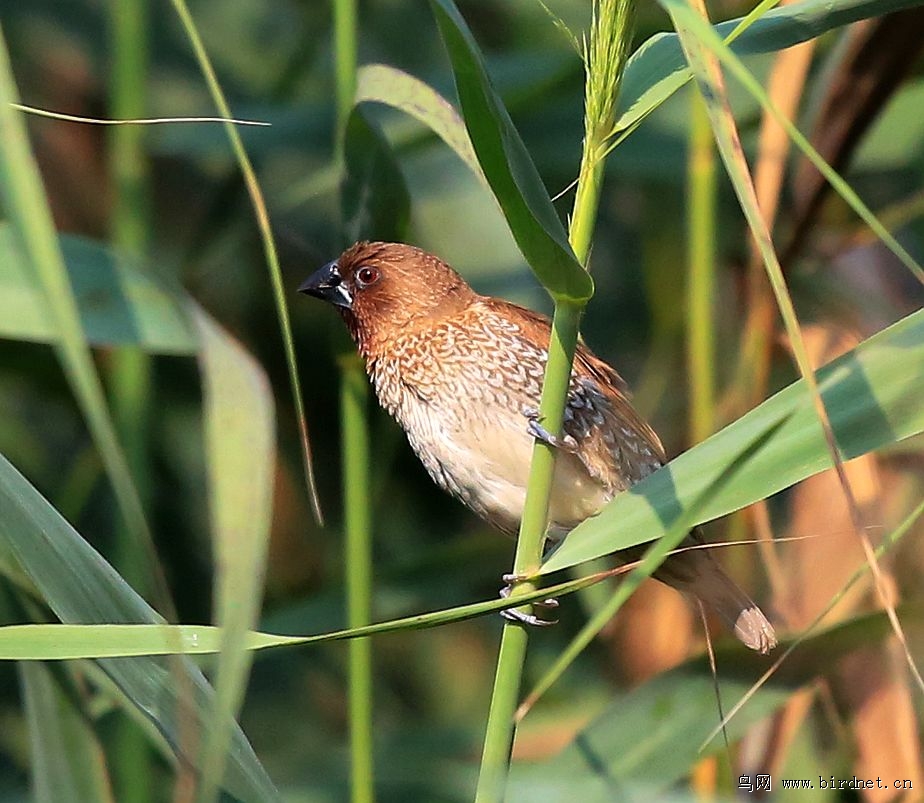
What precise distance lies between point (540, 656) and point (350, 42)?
72.0 inches

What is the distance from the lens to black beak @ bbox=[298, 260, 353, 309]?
2.30 m

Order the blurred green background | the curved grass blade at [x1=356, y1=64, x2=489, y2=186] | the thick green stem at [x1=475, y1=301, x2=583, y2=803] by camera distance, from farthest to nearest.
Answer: the blurred green background < the curved grass blade at [x1=356, y1=64, x2=489, y2=186] < the thick green stem at [x1=475, y1=301, x2=583, y2=803]

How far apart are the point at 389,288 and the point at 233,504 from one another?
126 cm

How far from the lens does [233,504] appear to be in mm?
1067

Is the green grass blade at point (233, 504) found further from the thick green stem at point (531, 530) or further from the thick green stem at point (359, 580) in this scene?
the thick green stem at point (359, 580)

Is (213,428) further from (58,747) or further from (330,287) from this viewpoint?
(330,287)

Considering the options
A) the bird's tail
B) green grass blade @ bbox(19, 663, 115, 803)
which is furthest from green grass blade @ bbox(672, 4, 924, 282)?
the bird's tail

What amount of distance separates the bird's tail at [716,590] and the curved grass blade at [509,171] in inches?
38.6

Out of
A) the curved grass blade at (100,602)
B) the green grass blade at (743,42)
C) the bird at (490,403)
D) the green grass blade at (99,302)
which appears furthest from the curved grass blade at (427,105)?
the curved grass blade at (100,602)

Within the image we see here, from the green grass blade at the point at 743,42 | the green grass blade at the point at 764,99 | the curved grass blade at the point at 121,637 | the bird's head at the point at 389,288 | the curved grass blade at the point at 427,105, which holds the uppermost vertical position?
the bird's head at the point at 389,288

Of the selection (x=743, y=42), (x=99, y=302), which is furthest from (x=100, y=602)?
(x=743, y=42)

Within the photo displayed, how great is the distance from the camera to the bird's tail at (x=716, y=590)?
6.65 feet

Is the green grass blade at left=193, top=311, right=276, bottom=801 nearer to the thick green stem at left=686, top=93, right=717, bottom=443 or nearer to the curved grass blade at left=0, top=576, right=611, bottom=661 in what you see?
the curved grass blade at left=0, top=576, right=611, bottom=661

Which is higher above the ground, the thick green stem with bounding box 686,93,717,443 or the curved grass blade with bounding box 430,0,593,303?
the thick green stem with bounding box 686,93,717,443
